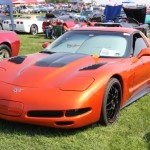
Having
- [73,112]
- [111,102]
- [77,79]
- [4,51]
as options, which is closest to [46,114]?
[73,112]

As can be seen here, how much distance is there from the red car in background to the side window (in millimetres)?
Answer: 3662

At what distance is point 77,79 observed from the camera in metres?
4.38

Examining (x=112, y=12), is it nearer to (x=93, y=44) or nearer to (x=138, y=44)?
(x=138, y=44)

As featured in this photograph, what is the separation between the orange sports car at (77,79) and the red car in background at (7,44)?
2.99m

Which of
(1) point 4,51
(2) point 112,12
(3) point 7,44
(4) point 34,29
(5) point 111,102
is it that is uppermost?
(5) point 111,102

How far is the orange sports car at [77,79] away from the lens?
406cm

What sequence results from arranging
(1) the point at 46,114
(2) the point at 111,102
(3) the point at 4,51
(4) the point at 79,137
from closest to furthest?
(1) the point at 46,114
(4) the point at 79,137
(2) the point at 111,102
(3) the point at 4,51

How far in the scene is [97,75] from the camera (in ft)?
14.6

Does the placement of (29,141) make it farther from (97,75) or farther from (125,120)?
(125,120)

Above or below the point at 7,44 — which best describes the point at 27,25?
below

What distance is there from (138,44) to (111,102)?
169cm

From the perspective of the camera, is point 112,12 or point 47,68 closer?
point 47,68

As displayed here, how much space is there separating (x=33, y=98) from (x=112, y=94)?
3.49 feet

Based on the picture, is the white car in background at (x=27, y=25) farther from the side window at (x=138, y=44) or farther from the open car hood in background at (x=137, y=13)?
the side window at (x=138, y=44)
